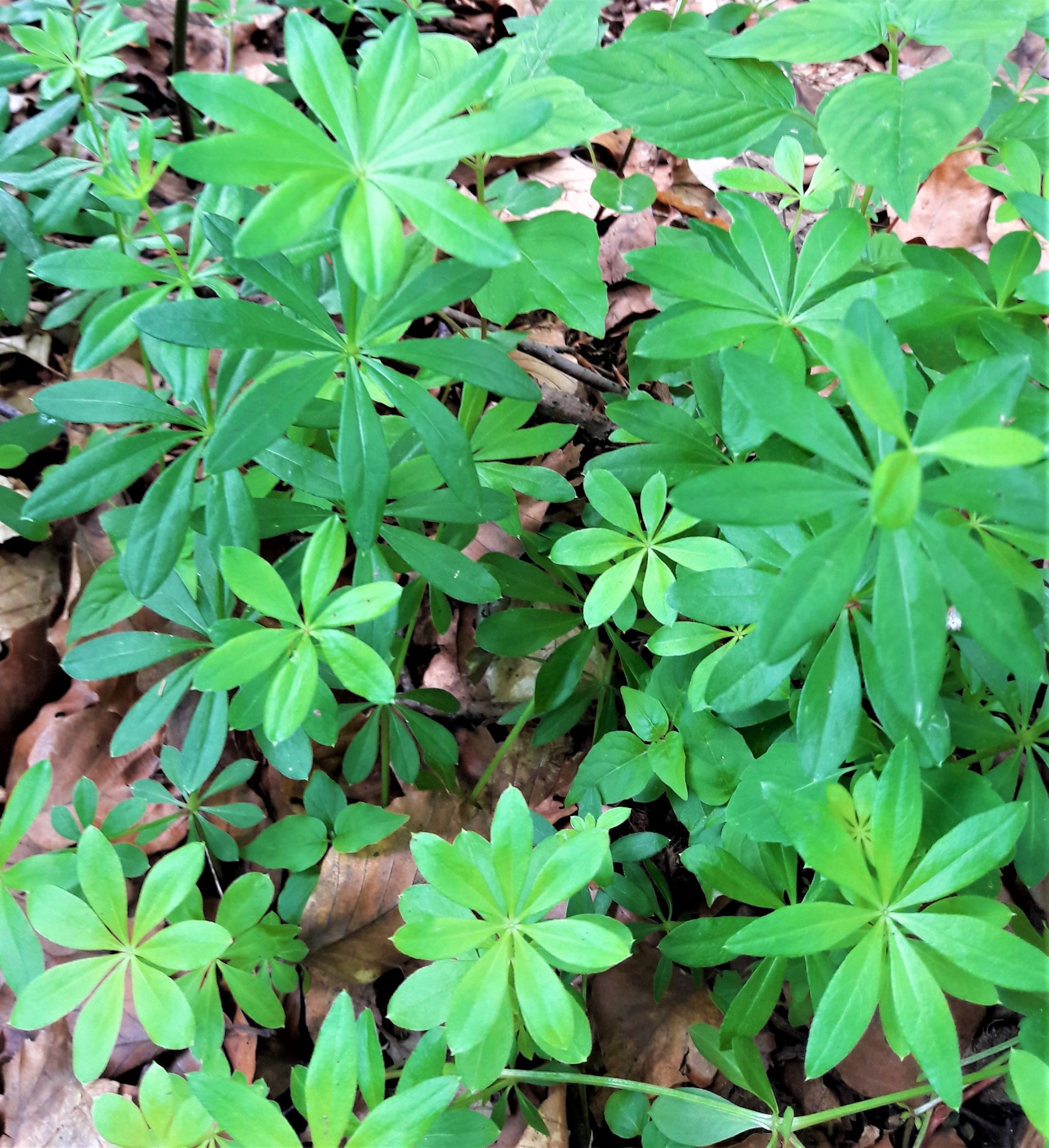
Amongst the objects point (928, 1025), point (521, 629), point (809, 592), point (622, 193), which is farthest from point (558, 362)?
point (928, 1025)

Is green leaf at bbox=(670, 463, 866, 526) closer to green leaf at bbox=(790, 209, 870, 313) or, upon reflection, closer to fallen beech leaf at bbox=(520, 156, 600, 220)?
green leaf at bbox=(790, 209, 870, 313)

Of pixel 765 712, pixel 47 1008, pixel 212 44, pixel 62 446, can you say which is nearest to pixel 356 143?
pixel 765 712

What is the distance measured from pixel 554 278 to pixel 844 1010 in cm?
118

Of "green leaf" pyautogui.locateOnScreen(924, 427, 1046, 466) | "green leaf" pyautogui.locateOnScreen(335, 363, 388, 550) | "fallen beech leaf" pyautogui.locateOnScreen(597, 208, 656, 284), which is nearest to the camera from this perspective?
"green leaf" pyautogui.locateOnScreen(924, 427, 1046, 466)

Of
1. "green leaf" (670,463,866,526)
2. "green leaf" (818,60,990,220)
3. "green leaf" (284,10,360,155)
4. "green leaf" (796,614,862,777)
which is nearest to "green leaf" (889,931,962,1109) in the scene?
"green leaf" (796,614,862,777)

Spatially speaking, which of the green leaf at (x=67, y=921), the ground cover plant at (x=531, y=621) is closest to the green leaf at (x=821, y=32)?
the ground cover plant at (x=531, y=621)

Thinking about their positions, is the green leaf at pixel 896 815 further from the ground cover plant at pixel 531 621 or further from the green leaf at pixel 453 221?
the green leaf at pixel 453 221

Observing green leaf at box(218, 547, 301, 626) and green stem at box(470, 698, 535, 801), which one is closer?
green leaf at box(218, 547, 301, 626)

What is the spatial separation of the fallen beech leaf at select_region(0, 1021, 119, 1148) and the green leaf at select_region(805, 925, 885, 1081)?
4.31 feet

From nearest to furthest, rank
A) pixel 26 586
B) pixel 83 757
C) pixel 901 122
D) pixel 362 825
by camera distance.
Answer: pixel 901 122 → pixel 362 825 → pixel 83 757 → pixel 26 586

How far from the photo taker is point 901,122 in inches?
40.8

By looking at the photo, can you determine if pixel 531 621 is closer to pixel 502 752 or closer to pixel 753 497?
pixel 502 752

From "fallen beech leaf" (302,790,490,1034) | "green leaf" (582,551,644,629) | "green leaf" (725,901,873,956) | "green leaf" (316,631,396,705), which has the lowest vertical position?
"fallen beech leaf" (302,790,490,1034)

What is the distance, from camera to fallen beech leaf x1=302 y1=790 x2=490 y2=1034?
62.9 inches
